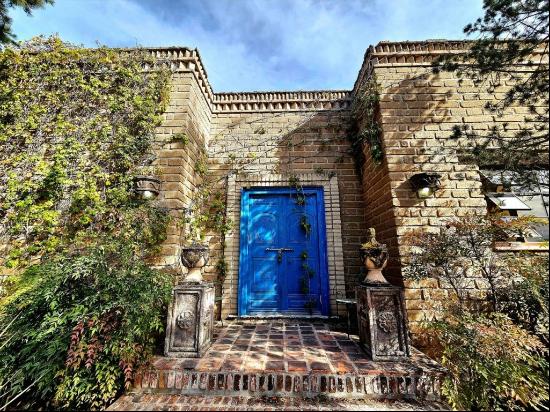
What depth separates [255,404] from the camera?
6.78ft

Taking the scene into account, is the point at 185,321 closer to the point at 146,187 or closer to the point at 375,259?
the point at 146,187

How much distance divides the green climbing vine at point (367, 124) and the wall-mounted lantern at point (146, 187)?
11.3 feet

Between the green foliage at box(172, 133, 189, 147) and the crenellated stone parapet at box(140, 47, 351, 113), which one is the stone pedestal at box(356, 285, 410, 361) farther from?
the crenellated stone parapet at box(140, 47, 351, 113)

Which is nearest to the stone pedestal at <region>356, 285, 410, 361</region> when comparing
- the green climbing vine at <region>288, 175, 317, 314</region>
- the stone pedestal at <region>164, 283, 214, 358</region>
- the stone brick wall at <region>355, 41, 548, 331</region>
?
the stone brick wall at <region>355, 41, 548, 331</region>

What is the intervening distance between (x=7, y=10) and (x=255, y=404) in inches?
254

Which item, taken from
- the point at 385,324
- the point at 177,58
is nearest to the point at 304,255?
→ the point at 385,324

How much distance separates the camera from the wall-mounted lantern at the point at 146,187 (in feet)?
11.1

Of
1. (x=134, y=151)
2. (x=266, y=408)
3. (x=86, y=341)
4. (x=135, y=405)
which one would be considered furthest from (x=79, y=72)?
(x=266, y=408)

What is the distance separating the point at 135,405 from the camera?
2.04 meters

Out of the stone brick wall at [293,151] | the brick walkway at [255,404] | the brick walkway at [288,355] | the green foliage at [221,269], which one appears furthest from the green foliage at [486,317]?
the green foliage at [221,269]

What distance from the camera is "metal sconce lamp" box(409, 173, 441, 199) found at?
330 centimetres

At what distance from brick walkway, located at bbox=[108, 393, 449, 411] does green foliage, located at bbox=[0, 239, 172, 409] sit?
0.26m

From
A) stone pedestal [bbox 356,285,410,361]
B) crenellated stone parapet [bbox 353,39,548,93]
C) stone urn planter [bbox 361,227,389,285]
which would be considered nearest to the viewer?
stone pedestal [bbox 356,285,410,361]

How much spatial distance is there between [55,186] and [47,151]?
738 millimetres
